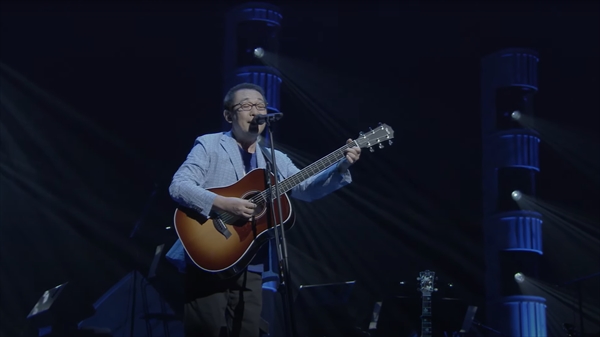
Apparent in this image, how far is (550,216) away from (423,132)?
6.49 feet

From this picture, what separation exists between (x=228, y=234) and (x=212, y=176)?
377 millimetres

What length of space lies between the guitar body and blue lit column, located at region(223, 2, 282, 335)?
4.01 meters

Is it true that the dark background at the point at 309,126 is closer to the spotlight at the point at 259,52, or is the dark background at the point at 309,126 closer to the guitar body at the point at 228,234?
the spotlight at the point at 259,52

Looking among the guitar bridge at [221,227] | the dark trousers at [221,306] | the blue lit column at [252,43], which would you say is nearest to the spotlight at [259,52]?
the blue lit column at [252,43]

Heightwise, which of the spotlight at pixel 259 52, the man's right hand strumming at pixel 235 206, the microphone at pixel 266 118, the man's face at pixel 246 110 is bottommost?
the man's right hand strumming at pixel 235 206

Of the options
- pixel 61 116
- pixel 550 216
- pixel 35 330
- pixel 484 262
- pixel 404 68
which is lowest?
pixel 35 330

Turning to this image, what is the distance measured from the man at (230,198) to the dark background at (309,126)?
409 cm

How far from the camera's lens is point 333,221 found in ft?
28.1

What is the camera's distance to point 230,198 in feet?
11.4

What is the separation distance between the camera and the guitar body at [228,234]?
341 cm

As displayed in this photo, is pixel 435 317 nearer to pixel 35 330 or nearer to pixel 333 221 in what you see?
pixel 333 221

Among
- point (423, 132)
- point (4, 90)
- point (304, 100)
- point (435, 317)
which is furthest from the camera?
point (423, 132)

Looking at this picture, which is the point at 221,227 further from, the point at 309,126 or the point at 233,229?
A: the point at 309,126

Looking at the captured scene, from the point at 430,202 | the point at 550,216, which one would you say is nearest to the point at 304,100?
the point at 430,202
